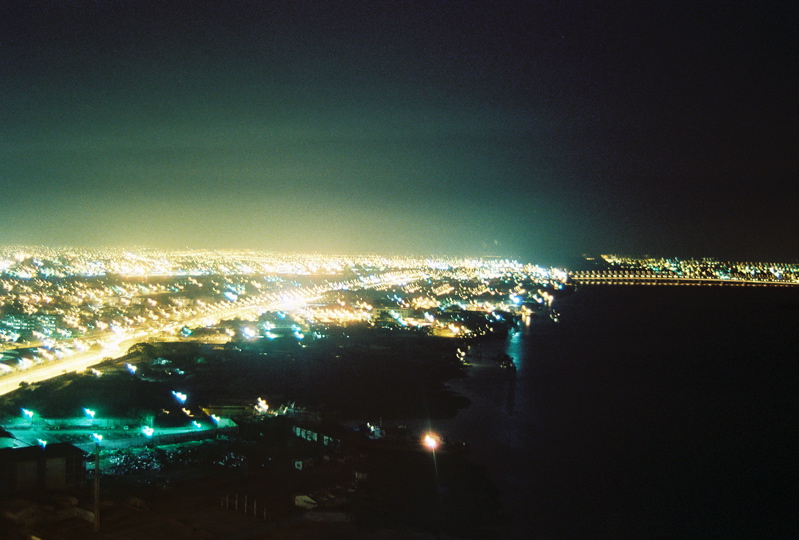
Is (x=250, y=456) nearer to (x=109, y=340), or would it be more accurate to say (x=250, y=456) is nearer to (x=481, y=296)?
(x=109, y=340)

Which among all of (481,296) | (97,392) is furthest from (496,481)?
(481,296)

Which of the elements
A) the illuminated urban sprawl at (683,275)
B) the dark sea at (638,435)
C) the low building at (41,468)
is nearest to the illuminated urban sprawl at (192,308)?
the low building at (41,468)

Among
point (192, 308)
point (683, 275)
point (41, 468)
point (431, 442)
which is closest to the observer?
point (41, 468)

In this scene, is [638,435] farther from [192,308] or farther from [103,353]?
[192,308]

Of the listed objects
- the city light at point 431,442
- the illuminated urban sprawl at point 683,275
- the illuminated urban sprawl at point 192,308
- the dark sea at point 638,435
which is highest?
the illuminated urban sprawl at point 683,275

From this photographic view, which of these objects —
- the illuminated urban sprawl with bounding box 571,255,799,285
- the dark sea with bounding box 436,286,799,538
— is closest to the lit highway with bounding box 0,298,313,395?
the dark sea with bounding box 436,286,799,538

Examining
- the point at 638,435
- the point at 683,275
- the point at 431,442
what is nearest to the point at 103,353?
the point at 431,442

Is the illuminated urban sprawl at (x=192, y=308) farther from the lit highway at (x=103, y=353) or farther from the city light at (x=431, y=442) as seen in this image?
the city light at (x=431, y=442)

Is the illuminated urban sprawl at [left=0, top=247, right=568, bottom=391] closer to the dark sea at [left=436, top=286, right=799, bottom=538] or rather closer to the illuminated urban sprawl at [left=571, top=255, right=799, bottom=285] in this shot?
the dark sea at [left=436, top=286, right=799, bottom=538]

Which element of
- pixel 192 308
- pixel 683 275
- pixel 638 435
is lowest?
pixel 638 435
